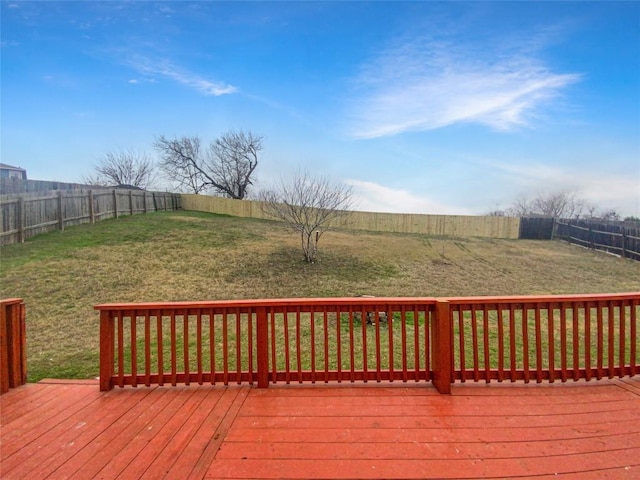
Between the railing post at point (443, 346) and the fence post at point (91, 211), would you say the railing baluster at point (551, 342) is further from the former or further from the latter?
the fence post at point (91, 211)

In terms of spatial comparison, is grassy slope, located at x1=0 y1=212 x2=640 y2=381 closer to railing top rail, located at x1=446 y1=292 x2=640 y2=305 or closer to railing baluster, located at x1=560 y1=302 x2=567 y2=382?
railing top rail, located at x1=446 y1=292 x2=640 y2=305

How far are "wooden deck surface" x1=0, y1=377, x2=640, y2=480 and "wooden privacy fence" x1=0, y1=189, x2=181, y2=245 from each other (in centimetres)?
1074

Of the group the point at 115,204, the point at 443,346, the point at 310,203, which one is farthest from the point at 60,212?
the point at 443,346

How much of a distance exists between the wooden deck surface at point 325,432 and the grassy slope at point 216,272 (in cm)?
236

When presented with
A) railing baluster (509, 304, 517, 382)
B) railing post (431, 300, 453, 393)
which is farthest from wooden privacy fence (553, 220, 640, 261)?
railing post (431, 300, 453, 393)

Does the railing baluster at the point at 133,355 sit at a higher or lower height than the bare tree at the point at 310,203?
lower

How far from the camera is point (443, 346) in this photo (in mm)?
2863

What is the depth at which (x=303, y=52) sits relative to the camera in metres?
9.67

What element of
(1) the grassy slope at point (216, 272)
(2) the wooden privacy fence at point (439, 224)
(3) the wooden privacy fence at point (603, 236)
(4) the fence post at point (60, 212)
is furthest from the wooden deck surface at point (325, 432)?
(2) the wooden privacy fence at point (439, 224)

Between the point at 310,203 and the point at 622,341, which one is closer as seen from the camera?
the point at 622,341

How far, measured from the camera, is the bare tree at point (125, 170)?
28.7 meters

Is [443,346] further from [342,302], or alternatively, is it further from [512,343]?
[342,302]

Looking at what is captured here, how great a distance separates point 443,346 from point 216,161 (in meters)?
30.5

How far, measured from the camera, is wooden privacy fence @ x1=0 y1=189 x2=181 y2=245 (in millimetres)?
10453
